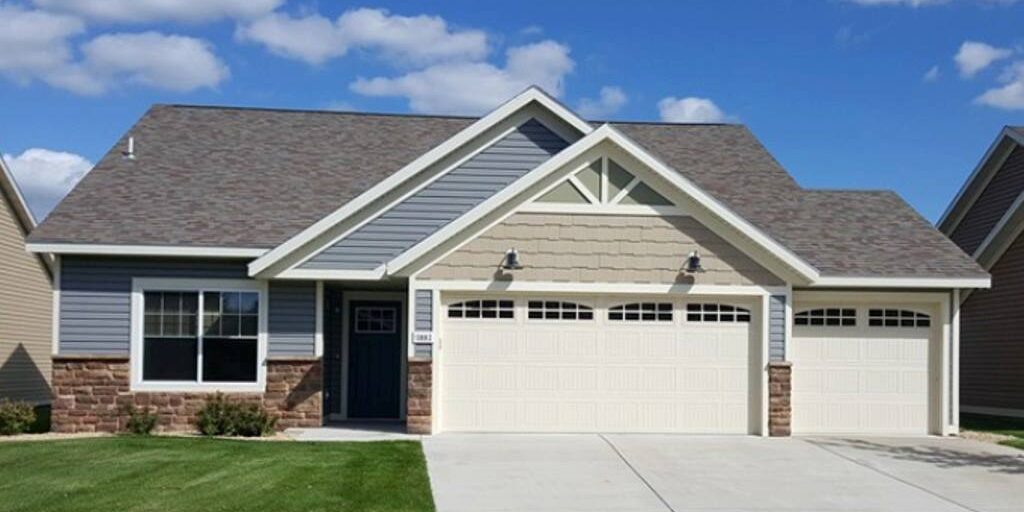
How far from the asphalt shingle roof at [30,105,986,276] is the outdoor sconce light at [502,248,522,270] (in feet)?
12.0

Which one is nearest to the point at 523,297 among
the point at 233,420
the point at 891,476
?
the point at 233,420

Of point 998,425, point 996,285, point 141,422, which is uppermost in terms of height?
point 996,285

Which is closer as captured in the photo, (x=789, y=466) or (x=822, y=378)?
(x=789, y=466)

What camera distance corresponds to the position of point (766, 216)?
20.2m

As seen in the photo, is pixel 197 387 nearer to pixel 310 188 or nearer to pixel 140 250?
pixel 140 250

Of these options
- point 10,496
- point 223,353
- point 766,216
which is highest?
point 766,216

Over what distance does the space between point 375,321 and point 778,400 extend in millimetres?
7429

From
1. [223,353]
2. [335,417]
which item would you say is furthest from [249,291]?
[335,417]

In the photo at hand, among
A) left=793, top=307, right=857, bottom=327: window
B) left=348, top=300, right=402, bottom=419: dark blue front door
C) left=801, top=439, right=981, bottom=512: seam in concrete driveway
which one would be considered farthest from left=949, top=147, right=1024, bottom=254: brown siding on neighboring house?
left=348, top=300, right=402, bottom=419: dark blue front door

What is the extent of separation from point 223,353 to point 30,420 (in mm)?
3193

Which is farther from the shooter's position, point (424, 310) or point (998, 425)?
point (998, 425)

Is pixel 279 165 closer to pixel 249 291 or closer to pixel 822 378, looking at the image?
pixel 249 291

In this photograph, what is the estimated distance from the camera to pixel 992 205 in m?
25.9

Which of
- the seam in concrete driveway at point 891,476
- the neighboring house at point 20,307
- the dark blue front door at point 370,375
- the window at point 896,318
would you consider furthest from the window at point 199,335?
the window at point 896,318
